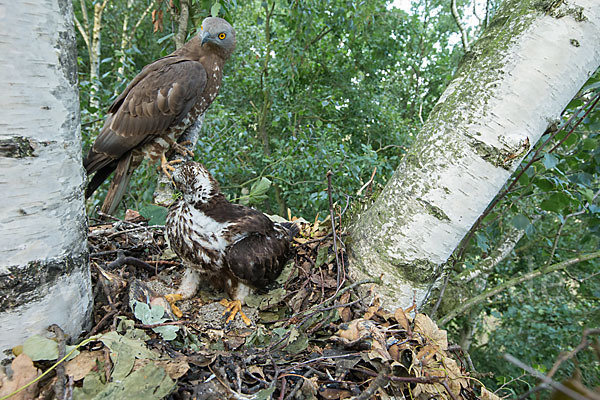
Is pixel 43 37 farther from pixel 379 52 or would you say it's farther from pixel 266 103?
pixel 379 52

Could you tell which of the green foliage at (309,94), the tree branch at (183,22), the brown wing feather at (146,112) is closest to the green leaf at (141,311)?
the brown wing feather at (146,112)

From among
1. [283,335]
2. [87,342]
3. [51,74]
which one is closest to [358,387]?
[283,335]

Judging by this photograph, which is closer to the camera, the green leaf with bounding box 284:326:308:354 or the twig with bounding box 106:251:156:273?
the green leaf with bounding box 284:326:308:354

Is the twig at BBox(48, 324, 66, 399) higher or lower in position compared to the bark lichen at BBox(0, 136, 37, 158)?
lower

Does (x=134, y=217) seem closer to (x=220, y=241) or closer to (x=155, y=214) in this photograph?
(x=155, y=214)

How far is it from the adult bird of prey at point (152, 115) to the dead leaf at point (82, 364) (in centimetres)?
189

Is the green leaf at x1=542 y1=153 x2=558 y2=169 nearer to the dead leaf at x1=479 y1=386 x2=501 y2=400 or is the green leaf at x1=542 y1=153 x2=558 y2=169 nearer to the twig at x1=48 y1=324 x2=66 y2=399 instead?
the dead leaf at x1=479 y1=386 x2=501 y2=400

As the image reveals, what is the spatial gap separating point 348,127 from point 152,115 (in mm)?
4857

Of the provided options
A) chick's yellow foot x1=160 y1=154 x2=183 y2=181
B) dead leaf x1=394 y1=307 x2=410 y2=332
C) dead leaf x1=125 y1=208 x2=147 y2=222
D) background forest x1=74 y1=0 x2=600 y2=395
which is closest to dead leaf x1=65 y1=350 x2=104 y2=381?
dead leaf x1=394 y1=307 x2=410 y2=332

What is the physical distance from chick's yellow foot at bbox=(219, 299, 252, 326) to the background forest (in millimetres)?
2000

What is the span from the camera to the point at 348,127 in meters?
7.24

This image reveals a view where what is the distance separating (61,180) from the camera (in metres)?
1.06

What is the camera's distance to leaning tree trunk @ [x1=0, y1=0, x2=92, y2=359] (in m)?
0.93

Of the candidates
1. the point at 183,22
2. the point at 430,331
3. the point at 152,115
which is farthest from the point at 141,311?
the point at 183,22
